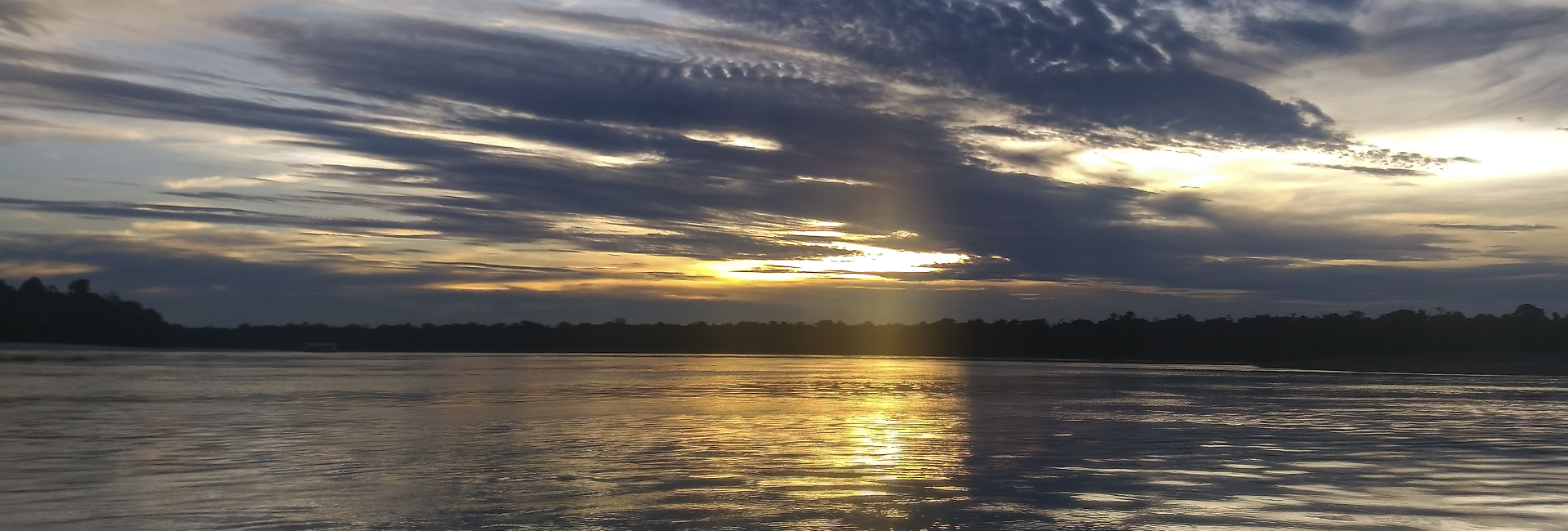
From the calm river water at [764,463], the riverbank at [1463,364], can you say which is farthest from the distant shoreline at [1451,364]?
the calm river water at [764,463]

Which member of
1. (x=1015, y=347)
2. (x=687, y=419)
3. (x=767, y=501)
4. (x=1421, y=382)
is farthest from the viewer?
(x=1015, y=347)

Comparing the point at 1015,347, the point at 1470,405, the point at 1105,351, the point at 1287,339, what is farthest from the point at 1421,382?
the point at 1015,347

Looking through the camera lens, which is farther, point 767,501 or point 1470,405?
point 1470,405

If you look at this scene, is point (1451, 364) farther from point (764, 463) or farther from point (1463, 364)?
point (764, 463)

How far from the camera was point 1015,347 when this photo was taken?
15688 cm

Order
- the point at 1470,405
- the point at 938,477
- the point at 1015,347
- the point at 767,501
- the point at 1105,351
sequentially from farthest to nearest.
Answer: the point at 1015,347, the point at 1105,351, the point at 1470,405, the point at 938,477, the point at 767,501

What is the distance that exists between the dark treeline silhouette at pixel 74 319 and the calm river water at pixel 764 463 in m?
104

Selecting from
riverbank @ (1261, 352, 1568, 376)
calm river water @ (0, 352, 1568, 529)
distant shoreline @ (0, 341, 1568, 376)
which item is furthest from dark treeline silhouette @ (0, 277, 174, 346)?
riverbank @ (1261, 352, 1568, 376)

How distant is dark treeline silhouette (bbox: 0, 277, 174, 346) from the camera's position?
400 feet

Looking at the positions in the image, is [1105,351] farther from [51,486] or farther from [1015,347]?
[51,486]

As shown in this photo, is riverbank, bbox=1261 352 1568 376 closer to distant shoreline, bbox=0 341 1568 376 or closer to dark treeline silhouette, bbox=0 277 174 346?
distant shoreline, bbox=0 341 1568 376

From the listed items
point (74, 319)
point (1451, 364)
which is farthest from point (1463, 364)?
point (74, 319)

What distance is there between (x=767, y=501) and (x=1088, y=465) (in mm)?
6710

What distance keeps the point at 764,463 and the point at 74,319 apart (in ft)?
470
